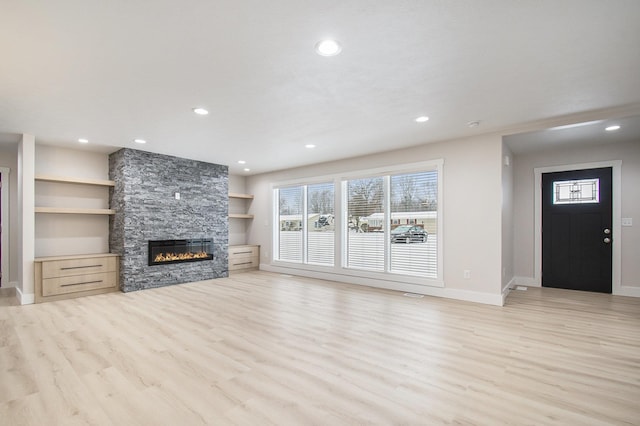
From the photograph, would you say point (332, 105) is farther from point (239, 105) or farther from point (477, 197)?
point (477, 197)

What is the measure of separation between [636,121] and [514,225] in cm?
255

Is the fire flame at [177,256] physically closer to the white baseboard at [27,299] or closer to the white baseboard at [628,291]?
the white baseboard at [27,299]

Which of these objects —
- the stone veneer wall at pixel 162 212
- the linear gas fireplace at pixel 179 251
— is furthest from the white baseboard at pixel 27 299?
the linear gas fireplace at pixel 179 251

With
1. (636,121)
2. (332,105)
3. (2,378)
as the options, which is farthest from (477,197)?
(2,378)

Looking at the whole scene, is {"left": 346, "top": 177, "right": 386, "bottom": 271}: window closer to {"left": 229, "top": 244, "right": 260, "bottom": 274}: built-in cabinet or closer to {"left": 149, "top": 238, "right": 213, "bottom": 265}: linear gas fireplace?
{"left": 229, "top": 244, "right": 260, "bottom": 274}: built-in cabinet

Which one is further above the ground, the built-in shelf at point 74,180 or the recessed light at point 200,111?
the recessed light at point 200,111

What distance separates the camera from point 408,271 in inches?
221

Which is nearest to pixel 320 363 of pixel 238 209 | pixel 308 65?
pixel 308 65

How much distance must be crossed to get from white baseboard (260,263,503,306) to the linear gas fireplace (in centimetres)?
192

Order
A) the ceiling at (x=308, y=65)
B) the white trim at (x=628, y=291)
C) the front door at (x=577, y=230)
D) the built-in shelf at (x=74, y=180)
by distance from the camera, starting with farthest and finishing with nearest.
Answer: the front door at (x=577, y=230) → the built-in shelf at (x=74, y=180) → the white trim at (x=628, y=291) → the ceiling at (x=308, y=65)

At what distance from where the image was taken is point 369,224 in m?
6.18

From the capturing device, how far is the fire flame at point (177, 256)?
6080mm

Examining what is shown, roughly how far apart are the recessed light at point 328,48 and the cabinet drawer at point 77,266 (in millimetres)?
5357

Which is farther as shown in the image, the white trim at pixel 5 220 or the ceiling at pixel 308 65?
the white trim at pixel 5 220
